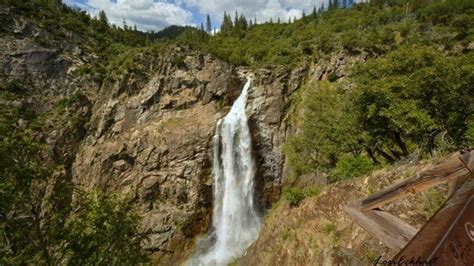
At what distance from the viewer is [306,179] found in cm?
2938

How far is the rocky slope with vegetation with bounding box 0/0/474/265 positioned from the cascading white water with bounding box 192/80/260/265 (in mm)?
985

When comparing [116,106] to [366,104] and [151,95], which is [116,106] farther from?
[366,104]

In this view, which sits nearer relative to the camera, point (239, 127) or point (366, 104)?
point (366, 104)

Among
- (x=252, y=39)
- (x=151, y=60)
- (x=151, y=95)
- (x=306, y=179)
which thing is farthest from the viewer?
(x=252, y=39)

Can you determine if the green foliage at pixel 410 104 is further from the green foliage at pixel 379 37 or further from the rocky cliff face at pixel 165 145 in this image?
the green foliage at pixel 379 37

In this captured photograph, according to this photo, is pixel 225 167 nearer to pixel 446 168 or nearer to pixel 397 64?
pixel 397 64

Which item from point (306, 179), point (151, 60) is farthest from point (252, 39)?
point (306, 179)

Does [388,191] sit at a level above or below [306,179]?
above

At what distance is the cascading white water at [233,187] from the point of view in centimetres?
3088

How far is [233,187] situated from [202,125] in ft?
23.9

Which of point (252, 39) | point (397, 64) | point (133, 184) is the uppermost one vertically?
point (252, 39)

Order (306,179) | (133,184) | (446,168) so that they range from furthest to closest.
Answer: (133,184) → (306,179) → (446,168)

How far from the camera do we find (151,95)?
38.3m

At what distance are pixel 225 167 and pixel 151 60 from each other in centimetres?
1761
